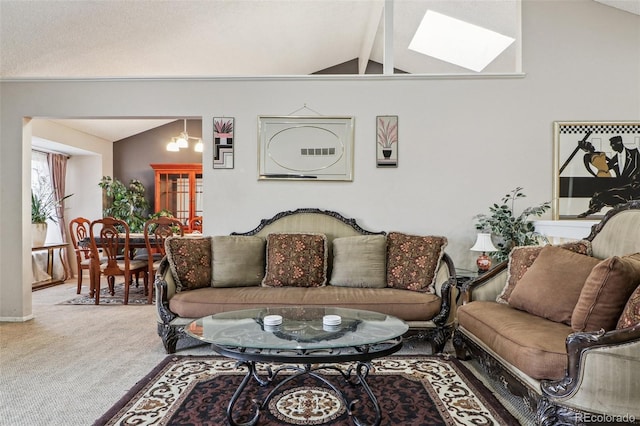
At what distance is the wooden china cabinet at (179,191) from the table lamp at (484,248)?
5054 millimetres

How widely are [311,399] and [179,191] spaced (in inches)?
224

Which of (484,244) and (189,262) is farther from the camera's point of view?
(484,244)

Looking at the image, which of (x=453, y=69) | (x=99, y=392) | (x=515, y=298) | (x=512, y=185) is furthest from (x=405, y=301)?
(x=453, y=69)

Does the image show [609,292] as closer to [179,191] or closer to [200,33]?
[200,33]

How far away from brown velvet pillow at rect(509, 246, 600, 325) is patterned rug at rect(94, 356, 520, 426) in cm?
56

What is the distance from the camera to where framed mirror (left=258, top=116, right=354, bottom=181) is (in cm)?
373

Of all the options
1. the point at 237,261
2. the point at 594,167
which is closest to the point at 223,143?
the point at 237,261

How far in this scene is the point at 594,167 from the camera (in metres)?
3.60

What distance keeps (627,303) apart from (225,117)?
3.33m

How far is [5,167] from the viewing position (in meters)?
3.80
